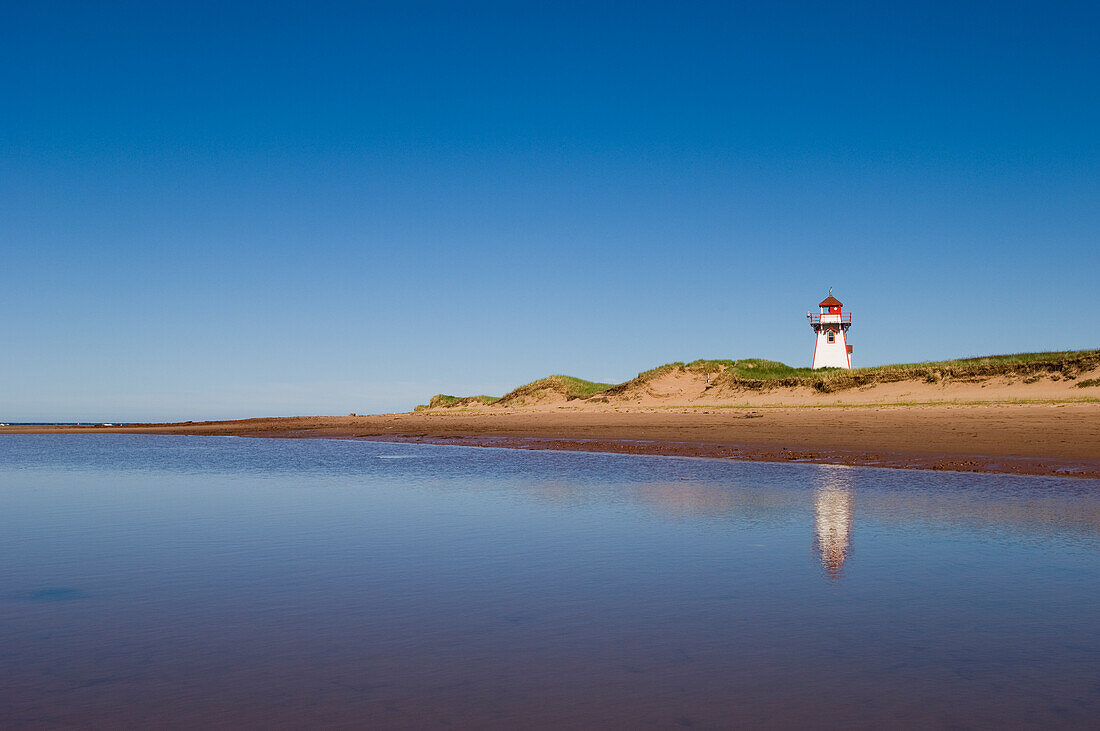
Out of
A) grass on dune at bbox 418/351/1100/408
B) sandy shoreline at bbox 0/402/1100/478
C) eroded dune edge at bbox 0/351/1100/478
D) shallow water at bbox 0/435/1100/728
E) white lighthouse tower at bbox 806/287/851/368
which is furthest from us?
white lighthouse tower at bbox 806/287/851/368

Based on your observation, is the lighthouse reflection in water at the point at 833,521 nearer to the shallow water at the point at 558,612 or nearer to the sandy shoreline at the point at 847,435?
the shallow water at the point at 558,612

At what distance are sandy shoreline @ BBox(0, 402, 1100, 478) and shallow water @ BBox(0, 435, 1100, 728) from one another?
19.8 feet

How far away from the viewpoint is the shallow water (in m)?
3.81

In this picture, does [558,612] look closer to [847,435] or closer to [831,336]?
[847,435]

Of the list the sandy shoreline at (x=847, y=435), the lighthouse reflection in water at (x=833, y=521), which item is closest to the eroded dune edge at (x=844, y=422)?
the sandy shoreline at (x=847, y=435)

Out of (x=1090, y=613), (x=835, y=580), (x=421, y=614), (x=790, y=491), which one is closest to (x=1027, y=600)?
(x=1090, y=613)

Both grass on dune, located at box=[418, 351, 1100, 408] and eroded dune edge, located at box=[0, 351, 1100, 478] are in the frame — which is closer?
eroded dune edge, located at box=[0, 351, 1100, 478]

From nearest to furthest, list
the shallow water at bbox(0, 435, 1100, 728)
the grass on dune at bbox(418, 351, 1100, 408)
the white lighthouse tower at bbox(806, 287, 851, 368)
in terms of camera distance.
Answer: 1. the shallow water at bbox(0, 435, 1100, 728)
2. the grass on dune at bbox(418, 351, 1100, 408)
3. the white lighthouse tower at bbox(806, 287, 851, 368)

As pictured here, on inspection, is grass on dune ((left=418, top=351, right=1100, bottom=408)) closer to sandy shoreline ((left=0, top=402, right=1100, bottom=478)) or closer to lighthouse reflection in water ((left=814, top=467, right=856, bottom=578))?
sandy shoreline ((left=0, top=402, right=1100, bottom=478))

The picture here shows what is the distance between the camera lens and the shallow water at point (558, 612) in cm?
381

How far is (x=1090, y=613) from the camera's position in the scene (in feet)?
17.8

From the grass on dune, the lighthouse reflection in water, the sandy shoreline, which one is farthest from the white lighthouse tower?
the lighthouse reflection in water

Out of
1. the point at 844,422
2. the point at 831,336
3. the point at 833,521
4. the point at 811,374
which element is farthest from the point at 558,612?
the point at 831,336

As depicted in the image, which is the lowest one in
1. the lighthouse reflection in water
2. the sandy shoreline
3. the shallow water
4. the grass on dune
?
the shallow water
